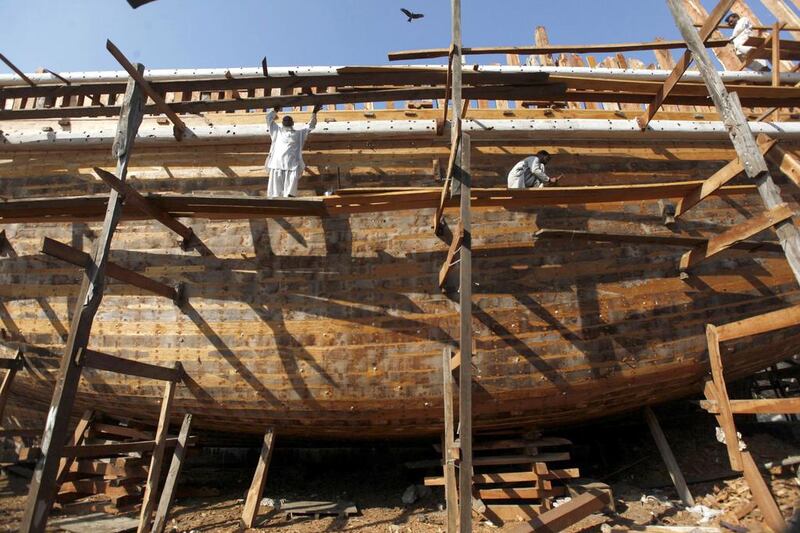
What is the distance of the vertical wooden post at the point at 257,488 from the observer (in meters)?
5.74

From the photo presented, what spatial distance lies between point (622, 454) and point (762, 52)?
763cm

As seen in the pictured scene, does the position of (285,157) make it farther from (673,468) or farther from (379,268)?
(673,468)

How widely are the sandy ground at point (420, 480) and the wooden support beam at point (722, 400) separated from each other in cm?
84

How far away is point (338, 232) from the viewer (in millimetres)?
5992

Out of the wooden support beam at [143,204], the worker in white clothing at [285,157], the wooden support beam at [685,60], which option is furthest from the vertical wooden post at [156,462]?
the wooden support beam at [685,60]

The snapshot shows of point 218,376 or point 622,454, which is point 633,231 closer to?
point 622,454

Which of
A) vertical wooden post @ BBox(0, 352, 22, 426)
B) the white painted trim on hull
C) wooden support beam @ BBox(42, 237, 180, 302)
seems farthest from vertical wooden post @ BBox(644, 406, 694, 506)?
vertical wooden post @ BBox(0, 352, 22, 426)

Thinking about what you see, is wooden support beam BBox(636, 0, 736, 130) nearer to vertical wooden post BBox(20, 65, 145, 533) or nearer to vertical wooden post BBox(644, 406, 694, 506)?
vertical wooden post BBox(644, 406, 694, 506)

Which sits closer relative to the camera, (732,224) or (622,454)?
(732,224)

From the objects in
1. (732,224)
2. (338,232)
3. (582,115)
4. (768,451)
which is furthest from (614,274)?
(768,451)

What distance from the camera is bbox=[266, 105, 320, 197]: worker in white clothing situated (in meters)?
5.73

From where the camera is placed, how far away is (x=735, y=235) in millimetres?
5195

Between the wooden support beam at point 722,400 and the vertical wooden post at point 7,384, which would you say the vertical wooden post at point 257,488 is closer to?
the vertical wooden post at point 7,384

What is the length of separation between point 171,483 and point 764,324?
7017mm
